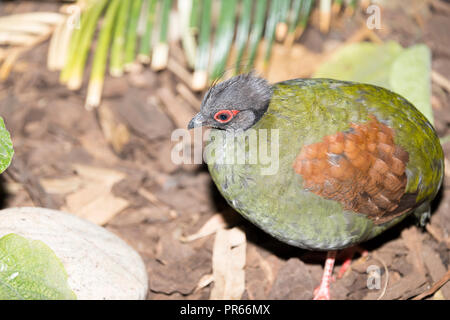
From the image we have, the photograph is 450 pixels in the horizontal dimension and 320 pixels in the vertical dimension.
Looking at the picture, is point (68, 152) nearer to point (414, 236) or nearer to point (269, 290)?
point (269, 290)

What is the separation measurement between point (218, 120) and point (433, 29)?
119 inches

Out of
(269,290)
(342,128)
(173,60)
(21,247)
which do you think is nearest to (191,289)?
(269,290)

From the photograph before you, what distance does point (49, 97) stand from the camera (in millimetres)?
4664

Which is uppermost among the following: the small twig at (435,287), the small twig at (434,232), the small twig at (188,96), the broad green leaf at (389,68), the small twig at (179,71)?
the broad green leaf at (389,68)

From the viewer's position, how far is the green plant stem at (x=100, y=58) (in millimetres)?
4340

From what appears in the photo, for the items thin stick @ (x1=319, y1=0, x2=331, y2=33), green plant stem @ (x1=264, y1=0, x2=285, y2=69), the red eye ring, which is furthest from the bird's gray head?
thin stick @ (x1=319, y1=0, x2=331, y2=33)

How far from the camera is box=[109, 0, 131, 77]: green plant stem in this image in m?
4.40

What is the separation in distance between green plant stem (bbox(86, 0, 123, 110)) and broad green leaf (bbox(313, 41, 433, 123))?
188cm

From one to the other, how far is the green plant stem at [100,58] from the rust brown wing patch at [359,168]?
2182mm

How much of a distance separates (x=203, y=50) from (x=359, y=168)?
200cm

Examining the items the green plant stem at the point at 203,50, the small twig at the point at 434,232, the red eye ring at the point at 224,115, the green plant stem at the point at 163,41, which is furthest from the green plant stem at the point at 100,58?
the small twig at the point at 434,232

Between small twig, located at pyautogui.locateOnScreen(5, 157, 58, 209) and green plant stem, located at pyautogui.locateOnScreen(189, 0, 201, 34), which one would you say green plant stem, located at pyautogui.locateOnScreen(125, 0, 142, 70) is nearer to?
green plant stem, located at pyautogui.locateOnScreen(189, 0, 201, 34)

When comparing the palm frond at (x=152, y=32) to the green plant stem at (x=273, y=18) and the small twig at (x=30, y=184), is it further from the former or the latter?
the small twig at (x=30, y=184)

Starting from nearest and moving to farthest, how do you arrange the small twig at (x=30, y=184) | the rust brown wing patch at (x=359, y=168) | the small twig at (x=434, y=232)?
the rust brown wing patch at (x=359, y=168), the small twig at (x=434, y=232), the small twig at (x=30, y=184)
